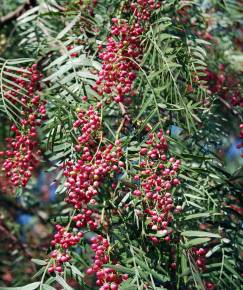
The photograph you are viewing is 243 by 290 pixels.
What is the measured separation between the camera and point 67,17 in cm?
233

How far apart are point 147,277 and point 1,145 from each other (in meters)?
2.28

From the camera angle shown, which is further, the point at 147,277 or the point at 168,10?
the point at 168,10

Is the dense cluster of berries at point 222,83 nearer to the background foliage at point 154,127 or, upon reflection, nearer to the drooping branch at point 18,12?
the background foliage at point 154,127

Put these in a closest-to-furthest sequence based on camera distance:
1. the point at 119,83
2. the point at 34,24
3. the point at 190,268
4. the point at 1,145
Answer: the point at 190,268 → the point at 119,83 → the point at 34,24 → the point at 1,145

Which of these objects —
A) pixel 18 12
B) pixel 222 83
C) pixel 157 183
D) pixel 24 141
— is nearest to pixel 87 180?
pixel 157 183

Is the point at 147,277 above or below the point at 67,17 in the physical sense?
below

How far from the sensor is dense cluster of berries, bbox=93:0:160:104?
1.83 m

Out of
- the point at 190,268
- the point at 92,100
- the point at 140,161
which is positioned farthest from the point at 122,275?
the point at 92,100

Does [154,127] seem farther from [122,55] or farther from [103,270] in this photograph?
[103,270]

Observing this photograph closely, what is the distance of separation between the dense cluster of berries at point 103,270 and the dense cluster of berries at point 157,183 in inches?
5.5

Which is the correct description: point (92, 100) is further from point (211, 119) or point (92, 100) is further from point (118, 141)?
point (211, 119)

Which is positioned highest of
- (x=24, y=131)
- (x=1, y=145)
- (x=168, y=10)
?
(x=168, y=10)

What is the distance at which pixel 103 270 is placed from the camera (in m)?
1.54

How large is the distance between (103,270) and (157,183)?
0.28m
